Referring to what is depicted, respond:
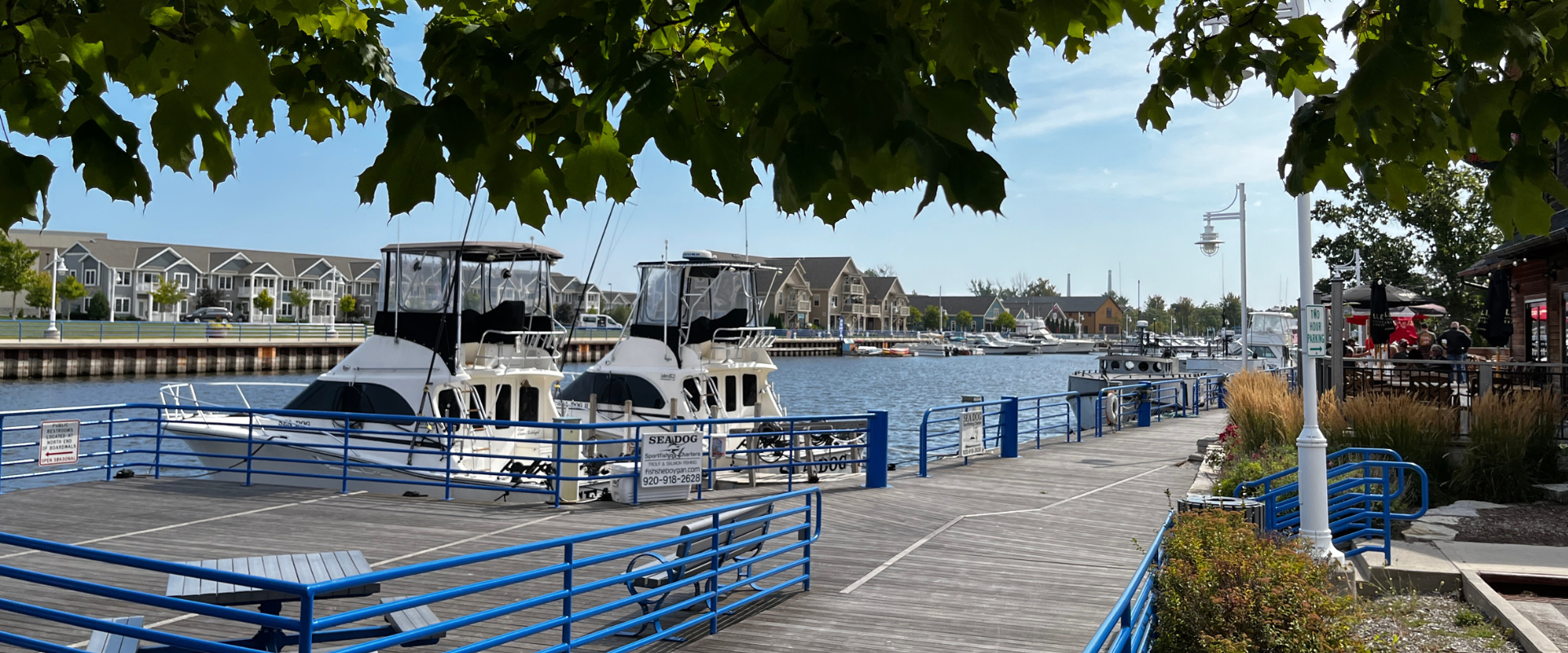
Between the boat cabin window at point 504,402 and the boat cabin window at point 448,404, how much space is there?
1.58 m

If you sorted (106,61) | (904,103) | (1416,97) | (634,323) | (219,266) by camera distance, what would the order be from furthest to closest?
(219,266) → (634,323) → (1416,97) → (106,61) → (904,103)

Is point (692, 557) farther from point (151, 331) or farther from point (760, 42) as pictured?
point (151, 331)

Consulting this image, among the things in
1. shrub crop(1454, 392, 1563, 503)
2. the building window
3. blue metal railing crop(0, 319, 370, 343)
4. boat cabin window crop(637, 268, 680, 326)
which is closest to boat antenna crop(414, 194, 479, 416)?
boat cabin window crop(637, 268, 680, 326)

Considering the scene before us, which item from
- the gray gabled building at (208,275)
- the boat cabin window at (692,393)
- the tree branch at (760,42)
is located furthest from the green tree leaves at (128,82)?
the gray gabled building at (208,275)

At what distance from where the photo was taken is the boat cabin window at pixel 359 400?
593 inches

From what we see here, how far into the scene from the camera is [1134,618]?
5477 millimetres

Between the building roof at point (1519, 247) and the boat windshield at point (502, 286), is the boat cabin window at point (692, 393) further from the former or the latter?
the building roof at point (1519, 247)

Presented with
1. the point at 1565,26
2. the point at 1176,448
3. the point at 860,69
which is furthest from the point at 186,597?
the point at 1176,448

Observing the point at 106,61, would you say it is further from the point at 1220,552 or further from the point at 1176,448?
the point at 1176,448

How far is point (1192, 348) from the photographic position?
8750 cm

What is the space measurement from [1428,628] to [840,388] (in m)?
53.4

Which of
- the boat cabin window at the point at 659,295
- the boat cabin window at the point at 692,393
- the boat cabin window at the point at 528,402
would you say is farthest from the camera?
the boat cabin window at the point at 659,295

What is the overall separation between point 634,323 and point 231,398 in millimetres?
30330

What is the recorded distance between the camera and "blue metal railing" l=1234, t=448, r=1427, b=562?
10055mm
